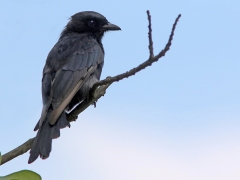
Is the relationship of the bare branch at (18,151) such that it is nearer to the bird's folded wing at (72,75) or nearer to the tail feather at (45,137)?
the tail feather at (45,137)

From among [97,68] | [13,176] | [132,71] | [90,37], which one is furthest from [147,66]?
[90,37]

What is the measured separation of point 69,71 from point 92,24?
1.80 m

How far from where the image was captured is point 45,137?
532cm

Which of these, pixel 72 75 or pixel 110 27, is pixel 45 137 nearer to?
pixel 72 75

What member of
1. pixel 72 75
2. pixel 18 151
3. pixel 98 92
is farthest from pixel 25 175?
pixel 72 75

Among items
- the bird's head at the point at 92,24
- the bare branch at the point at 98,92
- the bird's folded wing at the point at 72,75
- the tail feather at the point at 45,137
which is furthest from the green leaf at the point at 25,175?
the bird's head at the point at 92,24

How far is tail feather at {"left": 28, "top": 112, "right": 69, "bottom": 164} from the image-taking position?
4.95 metres

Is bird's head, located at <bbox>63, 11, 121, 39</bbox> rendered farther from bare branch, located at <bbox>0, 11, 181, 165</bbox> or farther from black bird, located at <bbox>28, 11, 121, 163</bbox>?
bare branch, located at <bbox>0, 11, 181, 165</bbox>

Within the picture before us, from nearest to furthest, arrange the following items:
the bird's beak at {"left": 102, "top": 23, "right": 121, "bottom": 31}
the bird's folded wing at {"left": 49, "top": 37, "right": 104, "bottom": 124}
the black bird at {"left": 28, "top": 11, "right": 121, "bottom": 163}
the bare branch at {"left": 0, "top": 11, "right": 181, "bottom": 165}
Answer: the bare branch at {"left": 0, "top": 11, "right": 181, "bottom": 165} → the black bird at {"left": 28, "top": 11, "right": 121, "bottom": 163} → the bird's folded wing at {"left": 49, "top": 37, "right": 104, "bottom": 124} → the bird's beak at {"left": 102, "top": 23, "right": 121, "bottom": 31}

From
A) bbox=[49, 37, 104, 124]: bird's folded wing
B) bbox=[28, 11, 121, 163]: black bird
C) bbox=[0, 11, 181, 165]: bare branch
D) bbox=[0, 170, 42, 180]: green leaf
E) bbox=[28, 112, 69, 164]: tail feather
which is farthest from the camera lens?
bbox=[49, 37, 104, 124]: bird's folded wing

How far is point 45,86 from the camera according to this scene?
6.41m

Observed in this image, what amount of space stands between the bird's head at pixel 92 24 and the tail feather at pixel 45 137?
2.62m

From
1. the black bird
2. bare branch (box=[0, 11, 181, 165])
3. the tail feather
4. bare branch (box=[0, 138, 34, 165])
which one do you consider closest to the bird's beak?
the black bird

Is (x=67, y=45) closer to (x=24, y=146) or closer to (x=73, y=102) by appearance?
(x=73, y=102)
